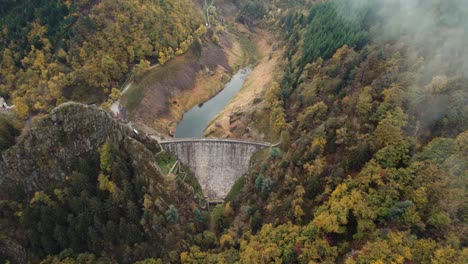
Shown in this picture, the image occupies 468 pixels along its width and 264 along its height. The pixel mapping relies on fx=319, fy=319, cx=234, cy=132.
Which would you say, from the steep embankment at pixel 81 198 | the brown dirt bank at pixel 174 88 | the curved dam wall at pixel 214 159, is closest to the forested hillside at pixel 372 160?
the curved dam wall at pixel 214 159

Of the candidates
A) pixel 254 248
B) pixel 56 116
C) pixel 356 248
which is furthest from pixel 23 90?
pixel 356 248

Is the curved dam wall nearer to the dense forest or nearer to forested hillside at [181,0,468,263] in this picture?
forested hillside at [181,0,468,263]

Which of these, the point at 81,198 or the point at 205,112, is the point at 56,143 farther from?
the point at 205,112

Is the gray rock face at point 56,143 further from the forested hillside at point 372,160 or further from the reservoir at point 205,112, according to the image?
the reservoir at point 205,112

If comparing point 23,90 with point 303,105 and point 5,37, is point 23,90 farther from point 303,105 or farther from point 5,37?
point 303,105

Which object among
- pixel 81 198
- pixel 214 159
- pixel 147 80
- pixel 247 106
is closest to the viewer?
pixel 81 198

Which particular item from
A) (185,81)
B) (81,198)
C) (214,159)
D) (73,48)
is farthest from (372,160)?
(73,48)
